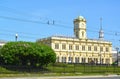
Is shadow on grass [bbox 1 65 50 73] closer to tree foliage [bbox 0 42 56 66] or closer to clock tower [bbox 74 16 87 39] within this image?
tree foliage [bbox 0 42 56 66]

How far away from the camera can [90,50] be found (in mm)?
146500

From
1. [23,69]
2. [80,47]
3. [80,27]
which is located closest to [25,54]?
[23,69]

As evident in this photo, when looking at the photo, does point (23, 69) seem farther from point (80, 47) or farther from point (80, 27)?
point (80, 27)

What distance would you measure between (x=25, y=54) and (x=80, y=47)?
9143cm

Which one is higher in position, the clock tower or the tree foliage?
the clock tower

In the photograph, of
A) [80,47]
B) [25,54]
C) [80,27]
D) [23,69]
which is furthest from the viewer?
[80,27]

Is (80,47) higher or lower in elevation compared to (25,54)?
higher

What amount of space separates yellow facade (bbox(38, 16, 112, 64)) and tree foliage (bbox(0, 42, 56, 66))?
77581 mm

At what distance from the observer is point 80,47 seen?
144 metres

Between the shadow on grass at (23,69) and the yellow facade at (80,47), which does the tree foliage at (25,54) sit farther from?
the yellow facade at (80,47)

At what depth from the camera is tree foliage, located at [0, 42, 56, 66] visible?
5314 cm

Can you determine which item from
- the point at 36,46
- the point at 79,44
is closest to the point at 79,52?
the point at 79,44

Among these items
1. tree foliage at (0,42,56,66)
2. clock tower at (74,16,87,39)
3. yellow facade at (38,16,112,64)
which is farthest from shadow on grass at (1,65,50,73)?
clock tower at (74,16,87,39)

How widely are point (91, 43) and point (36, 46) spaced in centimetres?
9327
